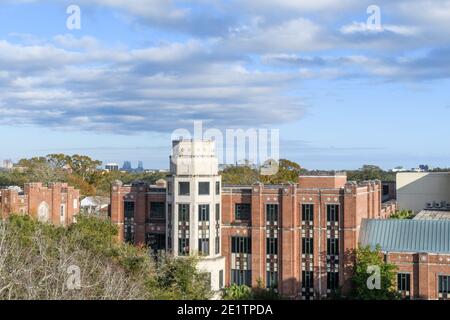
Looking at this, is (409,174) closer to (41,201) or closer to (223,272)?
(223,272)

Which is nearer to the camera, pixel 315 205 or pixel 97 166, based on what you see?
pixel 315 205

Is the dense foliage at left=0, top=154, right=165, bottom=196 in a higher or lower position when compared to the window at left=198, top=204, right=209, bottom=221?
higher

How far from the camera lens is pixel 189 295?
33375 millimetres

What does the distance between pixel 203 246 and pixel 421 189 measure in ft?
106

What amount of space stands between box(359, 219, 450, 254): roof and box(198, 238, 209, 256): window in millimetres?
12058

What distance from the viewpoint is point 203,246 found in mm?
43906

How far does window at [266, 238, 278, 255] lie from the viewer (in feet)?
146

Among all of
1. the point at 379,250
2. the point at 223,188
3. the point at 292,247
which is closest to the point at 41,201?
the point at 223,188

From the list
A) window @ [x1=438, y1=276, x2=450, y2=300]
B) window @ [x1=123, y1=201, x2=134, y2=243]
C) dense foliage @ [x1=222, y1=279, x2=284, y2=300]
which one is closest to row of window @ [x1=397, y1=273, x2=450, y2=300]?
window @ [x1=438, y1=276, x2=450, y2=300]

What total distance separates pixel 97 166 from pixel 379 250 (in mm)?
77819

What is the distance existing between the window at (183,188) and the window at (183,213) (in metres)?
0.94

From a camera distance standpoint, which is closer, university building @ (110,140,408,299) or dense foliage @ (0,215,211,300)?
dense foliage @ (0,215,211,300)

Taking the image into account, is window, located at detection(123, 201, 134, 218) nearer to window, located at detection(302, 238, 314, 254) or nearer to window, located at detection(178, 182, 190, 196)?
window, located at detection(178, 182, 190, 196)

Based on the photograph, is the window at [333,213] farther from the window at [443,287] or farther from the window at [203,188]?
the window at [203,188]
